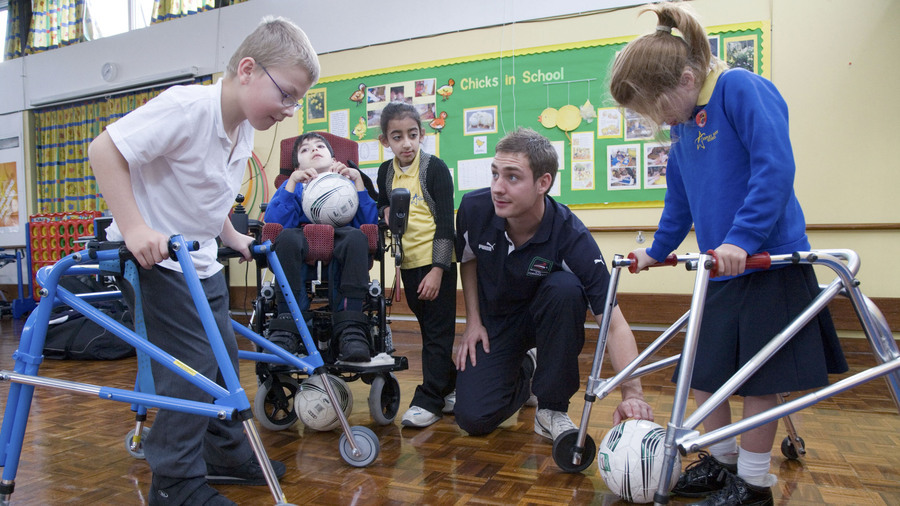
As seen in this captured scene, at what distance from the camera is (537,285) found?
2.06m

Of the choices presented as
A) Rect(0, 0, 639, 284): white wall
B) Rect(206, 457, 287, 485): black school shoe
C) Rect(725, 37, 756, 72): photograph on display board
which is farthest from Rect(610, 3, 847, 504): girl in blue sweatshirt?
Rect(0, 0, 639, 284): white wall

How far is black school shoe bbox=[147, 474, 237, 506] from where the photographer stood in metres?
1.29

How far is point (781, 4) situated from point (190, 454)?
404 centimetres

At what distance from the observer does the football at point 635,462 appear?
140 centimetres

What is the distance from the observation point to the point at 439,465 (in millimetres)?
1731

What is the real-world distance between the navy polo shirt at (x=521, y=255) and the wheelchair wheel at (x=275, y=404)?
0.76 m

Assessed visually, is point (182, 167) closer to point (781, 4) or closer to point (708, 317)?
point (708, 317)

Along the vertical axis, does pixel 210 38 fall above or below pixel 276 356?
above

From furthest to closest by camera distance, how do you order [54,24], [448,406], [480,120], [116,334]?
[54,24] < [480,120] < [448,406] < [116,334]

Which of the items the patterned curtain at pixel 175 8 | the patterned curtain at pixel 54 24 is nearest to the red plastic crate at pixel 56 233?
the patterned curtain at pixel 175 8

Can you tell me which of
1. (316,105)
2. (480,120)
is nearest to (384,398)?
(480,120)

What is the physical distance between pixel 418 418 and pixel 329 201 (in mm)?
878

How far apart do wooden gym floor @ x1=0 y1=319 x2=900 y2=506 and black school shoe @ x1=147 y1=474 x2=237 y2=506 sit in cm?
22

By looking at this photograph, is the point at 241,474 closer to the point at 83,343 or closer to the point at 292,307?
the point at 292,307
